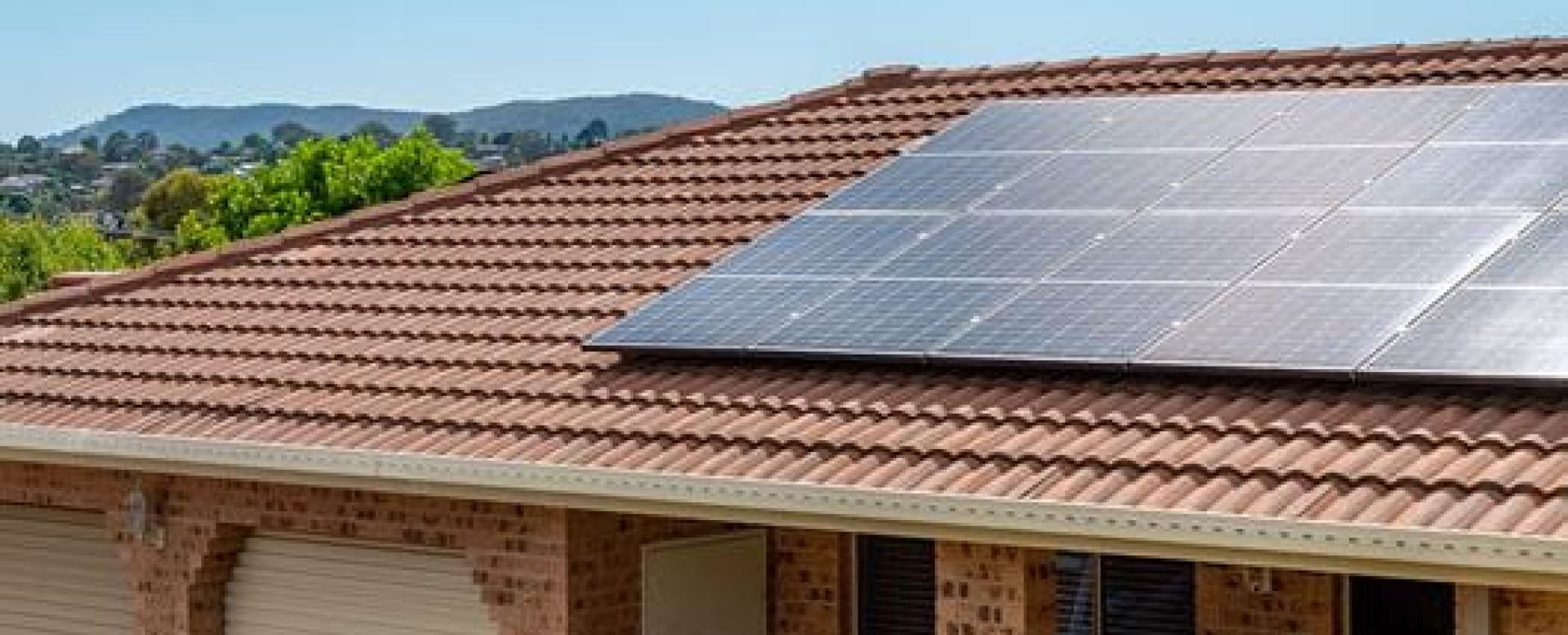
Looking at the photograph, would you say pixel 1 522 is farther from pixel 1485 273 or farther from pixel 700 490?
A: pixel 1485 273

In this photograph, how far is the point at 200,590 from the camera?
15273 millimetres

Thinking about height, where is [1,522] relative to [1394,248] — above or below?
below

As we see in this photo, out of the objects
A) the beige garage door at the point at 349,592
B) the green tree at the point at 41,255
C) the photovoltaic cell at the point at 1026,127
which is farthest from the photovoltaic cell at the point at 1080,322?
the green tree at the point at 41,255

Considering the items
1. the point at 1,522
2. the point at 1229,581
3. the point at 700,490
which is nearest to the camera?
the point at 700,490

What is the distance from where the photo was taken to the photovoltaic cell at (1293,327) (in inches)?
471

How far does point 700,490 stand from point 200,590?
414 centimetres

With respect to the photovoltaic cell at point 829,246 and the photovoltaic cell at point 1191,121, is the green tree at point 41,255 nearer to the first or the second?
the photovoltaic cell at point 1191,121

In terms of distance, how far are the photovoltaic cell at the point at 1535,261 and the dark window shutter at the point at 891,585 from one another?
133 inches

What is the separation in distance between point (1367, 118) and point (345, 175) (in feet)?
148

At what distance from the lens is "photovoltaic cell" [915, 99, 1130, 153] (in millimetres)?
16094

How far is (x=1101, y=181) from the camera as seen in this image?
15.0 m

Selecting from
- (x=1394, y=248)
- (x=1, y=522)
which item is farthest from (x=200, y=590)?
(x=1394, y=248)

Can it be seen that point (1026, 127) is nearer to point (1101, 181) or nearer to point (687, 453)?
point (1101, 181)

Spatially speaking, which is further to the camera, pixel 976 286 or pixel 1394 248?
pixel 976 286
